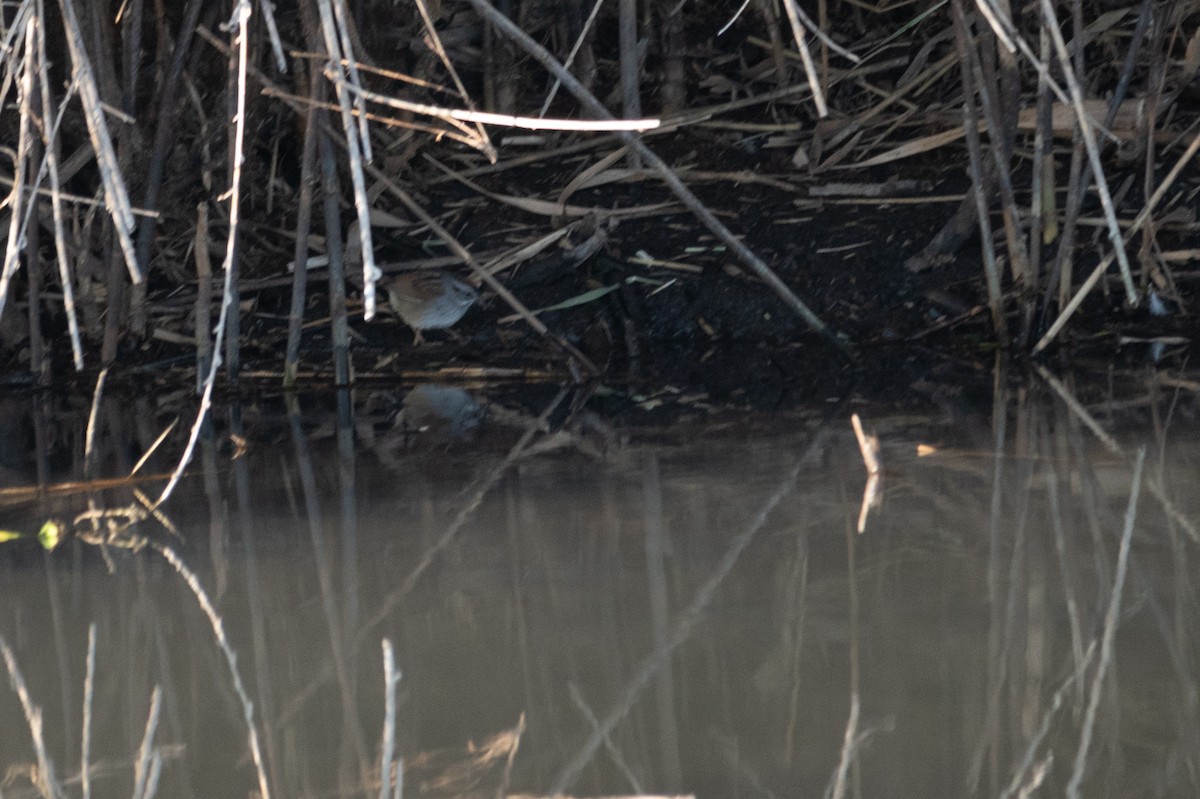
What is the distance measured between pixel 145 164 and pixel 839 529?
8.08 feet

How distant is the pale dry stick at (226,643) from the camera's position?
1.24 metres

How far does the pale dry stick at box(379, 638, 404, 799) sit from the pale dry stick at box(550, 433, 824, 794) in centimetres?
14

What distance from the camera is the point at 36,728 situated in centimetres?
133

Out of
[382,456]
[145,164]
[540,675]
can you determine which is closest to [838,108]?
[145,164]

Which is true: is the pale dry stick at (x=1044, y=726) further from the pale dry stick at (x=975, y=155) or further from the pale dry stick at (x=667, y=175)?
the pale dry stick at (x=975, y=155)

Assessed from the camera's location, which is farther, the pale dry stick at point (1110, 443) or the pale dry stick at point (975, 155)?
the pale dry stick at point (975, 155)

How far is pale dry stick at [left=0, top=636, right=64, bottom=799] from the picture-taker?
1219mm

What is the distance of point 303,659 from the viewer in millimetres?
1465

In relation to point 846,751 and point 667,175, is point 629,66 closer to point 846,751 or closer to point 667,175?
point 667,175

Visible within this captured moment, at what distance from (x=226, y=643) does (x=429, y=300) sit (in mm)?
1994

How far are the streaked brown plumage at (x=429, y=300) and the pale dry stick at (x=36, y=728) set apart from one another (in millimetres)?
1967

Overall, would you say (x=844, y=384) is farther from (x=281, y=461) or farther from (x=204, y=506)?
(x=204, y=506)

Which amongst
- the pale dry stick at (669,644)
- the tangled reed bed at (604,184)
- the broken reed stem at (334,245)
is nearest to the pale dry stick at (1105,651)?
the pale dry stick at (669,644)

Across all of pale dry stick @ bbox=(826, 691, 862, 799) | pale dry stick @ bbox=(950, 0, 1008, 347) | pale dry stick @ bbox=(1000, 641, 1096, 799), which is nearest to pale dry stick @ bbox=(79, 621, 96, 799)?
pale dry stick @ bbox=(826, 691, 862, 799)
